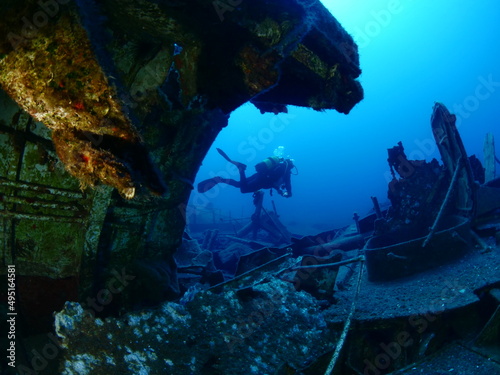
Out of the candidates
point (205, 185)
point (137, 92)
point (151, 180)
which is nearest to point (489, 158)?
point (205, 185)

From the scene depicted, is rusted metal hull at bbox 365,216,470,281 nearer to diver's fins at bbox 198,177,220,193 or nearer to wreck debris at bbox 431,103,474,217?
wreck debris at bbox 431,103,474,217

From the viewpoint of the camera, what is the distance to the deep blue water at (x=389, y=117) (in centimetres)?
10694

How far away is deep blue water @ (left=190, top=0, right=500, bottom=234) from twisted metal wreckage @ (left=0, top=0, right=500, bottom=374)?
88.8m

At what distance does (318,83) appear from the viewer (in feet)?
7.30

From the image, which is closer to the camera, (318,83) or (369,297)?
(318,83)

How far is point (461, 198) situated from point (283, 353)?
473 cm

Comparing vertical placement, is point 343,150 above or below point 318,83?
above

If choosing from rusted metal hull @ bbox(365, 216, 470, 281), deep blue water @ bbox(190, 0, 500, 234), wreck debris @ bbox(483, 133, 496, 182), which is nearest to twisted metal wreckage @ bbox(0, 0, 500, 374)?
rusted metal hull @ bbox(365, 216, 470, 281)

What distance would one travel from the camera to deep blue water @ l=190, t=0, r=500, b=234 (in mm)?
106944

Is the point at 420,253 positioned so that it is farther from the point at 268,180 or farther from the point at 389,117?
the point at 389,117

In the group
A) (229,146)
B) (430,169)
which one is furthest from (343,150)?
(430,169)

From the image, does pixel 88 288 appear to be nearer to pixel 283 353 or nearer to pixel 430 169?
pixel 283 353

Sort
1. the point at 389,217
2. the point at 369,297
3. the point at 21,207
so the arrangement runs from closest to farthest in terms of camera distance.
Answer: the point at 21,207 < the point at 369,297 < the point at 389,217

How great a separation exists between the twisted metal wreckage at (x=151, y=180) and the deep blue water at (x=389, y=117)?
88.8 metres
